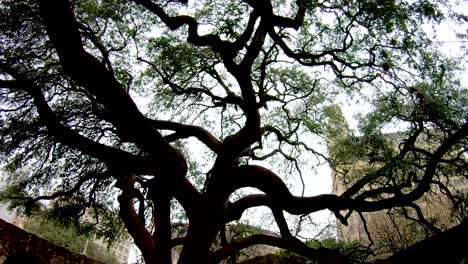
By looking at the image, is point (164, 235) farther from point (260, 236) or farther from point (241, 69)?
point (241, 69)

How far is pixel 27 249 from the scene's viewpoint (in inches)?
260

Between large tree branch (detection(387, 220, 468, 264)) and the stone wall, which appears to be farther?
the stone wall

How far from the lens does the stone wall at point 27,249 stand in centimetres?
629

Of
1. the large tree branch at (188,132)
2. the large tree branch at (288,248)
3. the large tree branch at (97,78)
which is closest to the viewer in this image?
the large tree branch at (97,78)

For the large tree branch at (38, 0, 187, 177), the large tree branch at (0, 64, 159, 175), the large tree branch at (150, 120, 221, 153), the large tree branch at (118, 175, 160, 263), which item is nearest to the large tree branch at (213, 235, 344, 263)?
the large tree branch at (118, 175, 160, 263)

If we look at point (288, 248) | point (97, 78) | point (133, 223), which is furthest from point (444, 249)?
point (133, 223)

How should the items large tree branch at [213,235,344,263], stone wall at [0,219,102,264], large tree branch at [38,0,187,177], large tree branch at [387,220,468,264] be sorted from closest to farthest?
1. large tree branch at [387,220,468,264]
2. large tree branch at [38,0,187,177]
3. large tree branch at [213,235,344,263]
4. stone wall at [0,219,102,264]

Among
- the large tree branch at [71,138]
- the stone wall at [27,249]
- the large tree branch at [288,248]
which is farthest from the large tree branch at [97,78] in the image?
the stone wall at [27,249]

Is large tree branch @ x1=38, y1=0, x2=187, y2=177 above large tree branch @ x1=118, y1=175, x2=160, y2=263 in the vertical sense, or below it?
above

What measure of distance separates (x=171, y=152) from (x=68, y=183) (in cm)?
392

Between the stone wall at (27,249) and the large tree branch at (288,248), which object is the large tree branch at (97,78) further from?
the stone wall at (27,249)

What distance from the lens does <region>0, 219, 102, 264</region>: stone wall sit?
629cm

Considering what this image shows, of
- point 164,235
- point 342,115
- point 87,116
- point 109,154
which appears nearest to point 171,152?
point 109,154

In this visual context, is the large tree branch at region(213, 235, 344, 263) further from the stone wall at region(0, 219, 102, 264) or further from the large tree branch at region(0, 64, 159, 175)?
the stone wall at region(0, 219, 102, 264)
